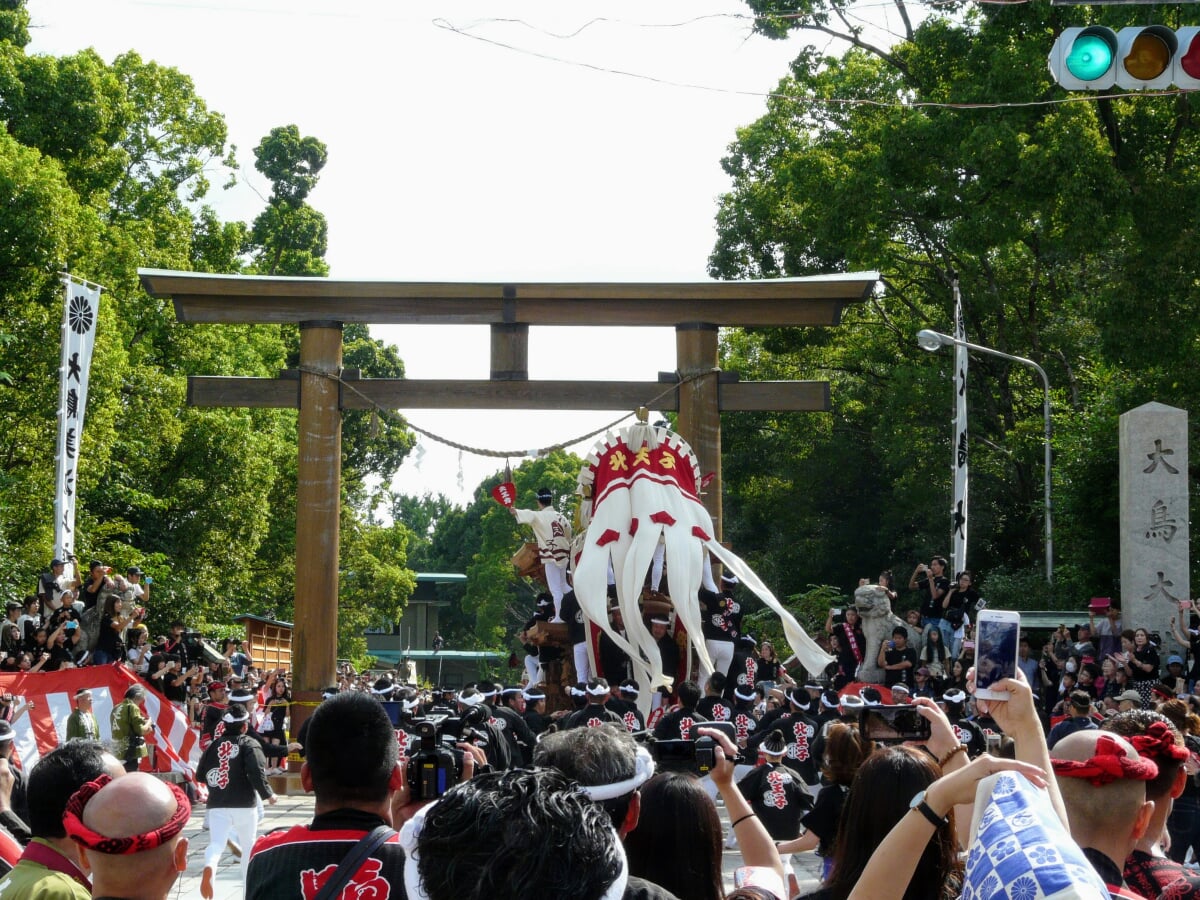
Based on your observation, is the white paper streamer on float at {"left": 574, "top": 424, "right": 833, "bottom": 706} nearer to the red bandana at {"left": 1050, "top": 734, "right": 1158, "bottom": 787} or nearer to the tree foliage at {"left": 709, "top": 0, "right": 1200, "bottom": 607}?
the tree foliage at {"left": 709, "top": 0, "right": 1200, "bottom": 607}

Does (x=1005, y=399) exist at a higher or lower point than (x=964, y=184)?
lower

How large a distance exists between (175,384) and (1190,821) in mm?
24131

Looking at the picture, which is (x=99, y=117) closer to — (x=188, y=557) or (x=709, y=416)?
(x=188, y=557)

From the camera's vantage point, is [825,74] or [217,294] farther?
[825,74]

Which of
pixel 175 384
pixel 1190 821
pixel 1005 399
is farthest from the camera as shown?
pixel 1005 399

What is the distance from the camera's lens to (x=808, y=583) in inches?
1433

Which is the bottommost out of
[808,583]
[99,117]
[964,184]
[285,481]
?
[808,583]

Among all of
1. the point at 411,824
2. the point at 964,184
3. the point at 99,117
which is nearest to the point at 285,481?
the point at 99,117

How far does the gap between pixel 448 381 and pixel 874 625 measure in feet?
19.8

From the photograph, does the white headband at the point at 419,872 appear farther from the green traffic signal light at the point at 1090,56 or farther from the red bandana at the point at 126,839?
the green traffic signal light at the point at 1090,56

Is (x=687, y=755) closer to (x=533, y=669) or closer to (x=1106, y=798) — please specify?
(x=1106, y=798)

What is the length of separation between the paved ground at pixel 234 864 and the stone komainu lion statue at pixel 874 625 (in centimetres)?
340

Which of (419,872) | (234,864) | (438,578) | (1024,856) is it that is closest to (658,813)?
(419,872)

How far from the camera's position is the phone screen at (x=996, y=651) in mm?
3355
